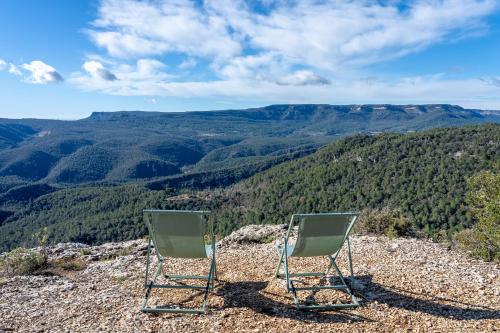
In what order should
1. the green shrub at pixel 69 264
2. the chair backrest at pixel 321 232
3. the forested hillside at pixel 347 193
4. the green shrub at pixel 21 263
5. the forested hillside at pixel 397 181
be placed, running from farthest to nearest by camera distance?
the forested hillside at pixel 347 193, the forested hillside at pixel 397 181, the green shrub at pixel 69 264, the green shrub at pixel 21 263, the chair backrest at pixel 321 232

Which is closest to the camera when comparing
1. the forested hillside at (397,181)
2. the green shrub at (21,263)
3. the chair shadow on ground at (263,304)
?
the chair shadow on ground at (263,304)

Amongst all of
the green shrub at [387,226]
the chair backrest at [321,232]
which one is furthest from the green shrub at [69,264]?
the green shrub at [387,226]

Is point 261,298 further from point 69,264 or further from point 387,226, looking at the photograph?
point 387,226

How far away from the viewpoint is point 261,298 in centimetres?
470

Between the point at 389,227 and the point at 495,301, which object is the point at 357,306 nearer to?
the point at 495,301

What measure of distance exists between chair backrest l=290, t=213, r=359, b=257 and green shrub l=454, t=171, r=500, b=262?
3.40 m

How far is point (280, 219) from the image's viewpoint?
53312 millimetres

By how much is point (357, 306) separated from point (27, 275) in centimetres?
530

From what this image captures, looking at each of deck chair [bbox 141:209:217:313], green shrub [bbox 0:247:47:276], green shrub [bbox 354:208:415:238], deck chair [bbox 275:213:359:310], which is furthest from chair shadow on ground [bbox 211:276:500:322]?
green shrub [bbox 0:247:47:276]

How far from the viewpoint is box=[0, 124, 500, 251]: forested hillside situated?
4247 cm

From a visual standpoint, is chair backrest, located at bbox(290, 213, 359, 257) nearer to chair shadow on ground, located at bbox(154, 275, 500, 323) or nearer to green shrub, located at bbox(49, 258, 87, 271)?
chair shadow on ground, located at bbox(154, 275, 500, 323)

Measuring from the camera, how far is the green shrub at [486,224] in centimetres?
645

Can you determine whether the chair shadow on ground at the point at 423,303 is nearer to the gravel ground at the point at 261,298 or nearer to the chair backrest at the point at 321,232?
the gravel ground at the point at 261,298

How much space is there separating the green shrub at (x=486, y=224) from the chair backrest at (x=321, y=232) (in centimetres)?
340
